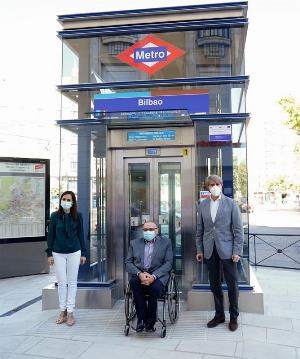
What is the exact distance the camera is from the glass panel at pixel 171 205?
615 centimetres

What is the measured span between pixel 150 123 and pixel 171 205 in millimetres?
1272

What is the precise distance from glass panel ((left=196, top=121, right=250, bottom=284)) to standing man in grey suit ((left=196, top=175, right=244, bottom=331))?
622 mm

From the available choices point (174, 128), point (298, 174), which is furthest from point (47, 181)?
point (298, 174)

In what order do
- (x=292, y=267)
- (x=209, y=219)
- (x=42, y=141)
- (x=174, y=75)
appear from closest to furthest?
(x=209, y=219) < (x=174, y=75) < (x=292, y=267) < (x=42, y=141)

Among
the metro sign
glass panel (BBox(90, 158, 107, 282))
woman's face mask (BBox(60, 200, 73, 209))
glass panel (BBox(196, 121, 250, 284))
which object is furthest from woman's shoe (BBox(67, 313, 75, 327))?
the metro sign

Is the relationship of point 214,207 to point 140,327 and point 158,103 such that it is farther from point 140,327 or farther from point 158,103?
point 158,103

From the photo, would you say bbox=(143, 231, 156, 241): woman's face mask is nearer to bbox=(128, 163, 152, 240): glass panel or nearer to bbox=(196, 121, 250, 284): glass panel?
bbox=(196, 121, 250, 284): glass panel

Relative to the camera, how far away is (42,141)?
97.7 ft

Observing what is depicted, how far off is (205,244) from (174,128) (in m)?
1.92

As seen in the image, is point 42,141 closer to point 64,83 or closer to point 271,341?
point 64,83

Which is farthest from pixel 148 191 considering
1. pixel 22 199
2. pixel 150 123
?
pixel 22 199

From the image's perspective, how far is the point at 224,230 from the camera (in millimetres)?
4793

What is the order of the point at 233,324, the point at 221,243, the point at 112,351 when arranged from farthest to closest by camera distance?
the point at 221,243 → the point at 233,324 → the point at 112,351

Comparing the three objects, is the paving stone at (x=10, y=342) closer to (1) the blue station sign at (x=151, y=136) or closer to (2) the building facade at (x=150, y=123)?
(2) the building facade at (x=150, y=123)
